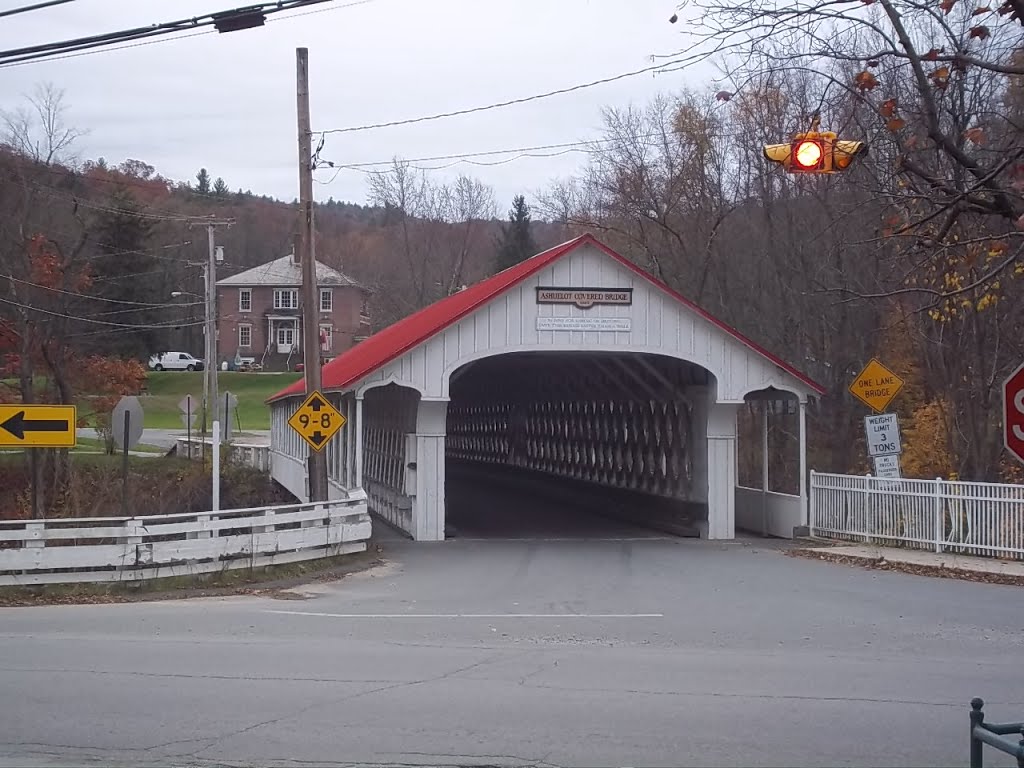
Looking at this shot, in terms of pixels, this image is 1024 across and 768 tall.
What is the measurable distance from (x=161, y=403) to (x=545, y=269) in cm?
6514

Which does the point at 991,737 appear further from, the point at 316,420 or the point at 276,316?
the point at 276,316

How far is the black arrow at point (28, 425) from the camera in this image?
1722 centimetres

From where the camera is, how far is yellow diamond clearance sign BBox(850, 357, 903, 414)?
21.8m

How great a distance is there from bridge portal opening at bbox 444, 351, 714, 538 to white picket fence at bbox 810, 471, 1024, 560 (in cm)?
259

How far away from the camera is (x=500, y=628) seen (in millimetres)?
13516

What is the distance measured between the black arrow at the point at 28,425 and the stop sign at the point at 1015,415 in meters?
13.8

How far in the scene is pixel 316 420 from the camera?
21.1 metres

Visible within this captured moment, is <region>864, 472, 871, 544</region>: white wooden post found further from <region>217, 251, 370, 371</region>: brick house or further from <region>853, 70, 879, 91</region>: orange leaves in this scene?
<region>217, 251, 370, 371</region>: brick house

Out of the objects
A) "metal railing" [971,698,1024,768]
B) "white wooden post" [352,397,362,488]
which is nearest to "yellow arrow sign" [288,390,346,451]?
"white wooden post" [352,397,362,488]

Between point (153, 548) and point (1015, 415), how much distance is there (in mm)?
12913

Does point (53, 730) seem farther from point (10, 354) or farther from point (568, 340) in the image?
point (10, 354)

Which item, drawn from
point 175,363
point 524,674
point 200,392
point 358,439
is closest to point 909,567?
point 358,439

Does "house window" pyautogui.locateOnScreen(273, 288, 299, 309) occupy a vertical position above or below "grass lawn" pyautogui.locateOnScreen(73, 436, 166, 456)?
above

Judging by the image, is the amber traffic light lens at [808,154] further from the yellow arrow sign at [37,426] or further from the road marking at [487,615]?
the yellow arrow sign at [37,426]
